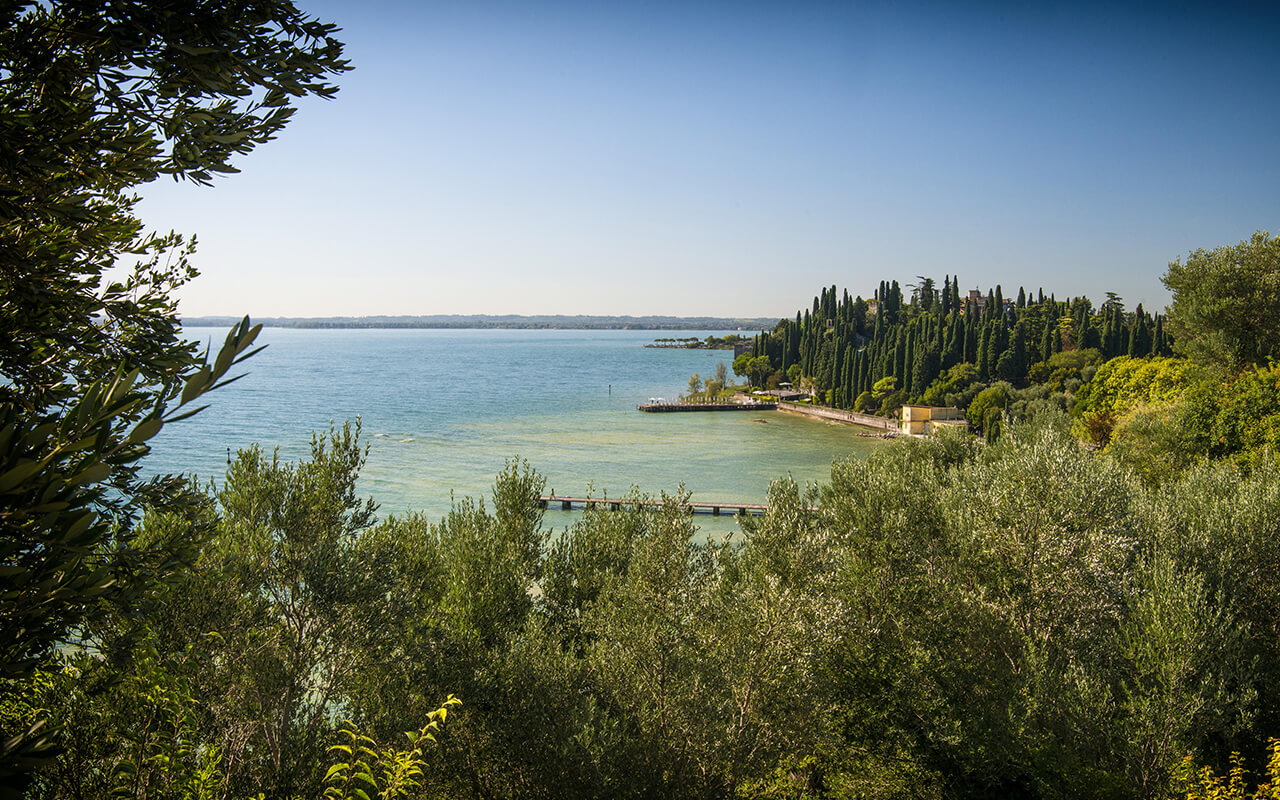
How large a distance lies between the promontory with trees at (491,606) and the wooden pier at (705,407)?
68.7m

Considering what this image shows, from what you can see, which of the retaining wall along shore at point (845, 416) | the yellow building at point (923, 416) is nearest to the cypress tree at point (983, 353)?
the yellow building at point (923, 416)

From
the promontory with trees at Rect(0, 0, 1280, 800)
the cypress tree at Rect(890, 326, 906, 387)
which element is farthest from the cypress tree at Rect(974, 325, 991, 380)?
the promontory with trees at Rect(0, 0, 1280, 800)

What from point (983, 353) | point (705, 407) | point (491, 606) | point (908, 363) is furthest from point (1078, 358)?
point (491, 606)

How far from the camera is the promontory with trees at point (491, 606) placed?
3275 millimetres

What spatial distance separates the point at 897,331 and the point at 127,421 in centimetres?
8605

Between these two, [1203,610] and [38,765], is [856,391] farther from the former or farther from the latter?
[38,765]

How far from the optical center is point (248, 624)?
11.1m

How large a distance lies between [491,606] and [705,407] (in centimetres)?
7781

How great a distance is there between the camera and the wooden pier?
3615 inches

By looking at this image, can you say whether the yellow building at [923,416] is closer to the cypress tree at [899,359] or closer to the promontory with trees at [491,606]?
the cypress tree at [899,359]

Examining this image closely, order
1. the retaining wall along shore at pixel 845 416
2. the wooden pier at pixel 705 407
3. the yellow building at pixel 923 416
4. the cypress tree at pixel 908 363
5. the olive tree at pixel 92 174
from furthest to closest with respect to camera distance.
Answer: the wooden pier at pixel 705 407, the cypress tree at pixel 908 363, the retaining wall along shore at pixel 845 416, the yellow building at pixel 923 416, the olive tree at pixel 92 174

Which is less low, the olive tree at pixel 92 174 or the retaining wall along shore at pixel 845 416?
the olive tree at pixel 92 174

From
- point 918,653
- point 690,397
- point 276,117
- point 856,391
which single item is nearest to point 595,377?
point 690,397

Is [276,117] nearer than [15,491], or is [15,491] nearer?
[15,491]
